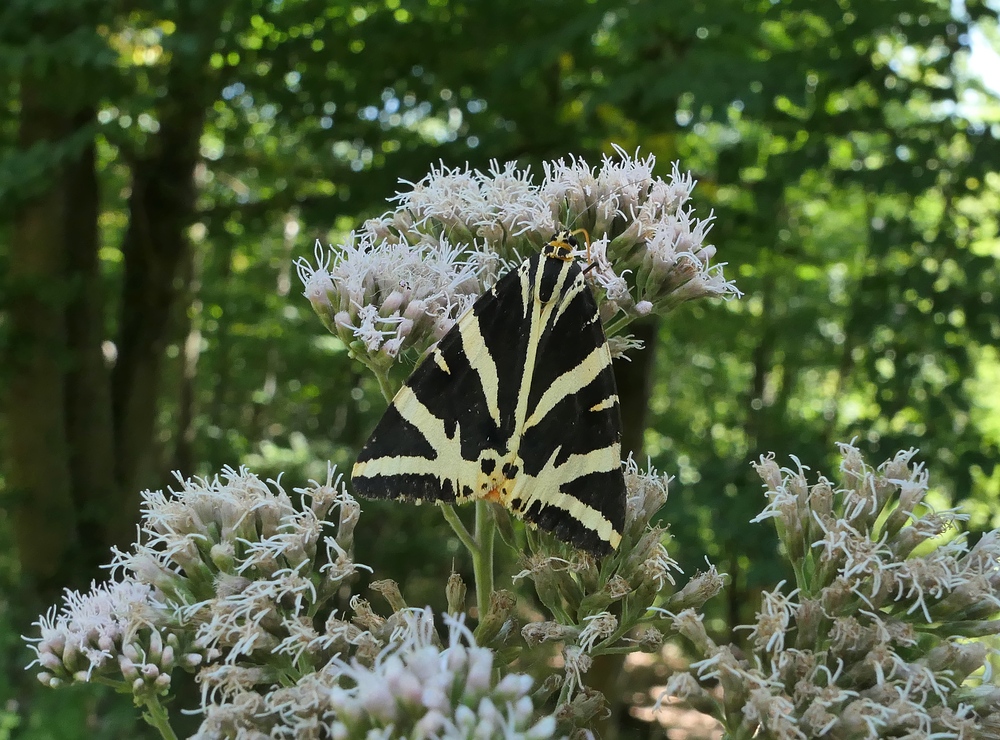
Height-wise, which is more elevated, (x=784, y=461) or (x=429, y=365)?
(x=429, y=365)

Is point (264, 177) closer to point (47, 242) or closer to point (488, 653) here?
point (47, 242)

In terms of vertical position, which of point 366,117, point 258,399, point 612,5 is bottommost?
point 258,399

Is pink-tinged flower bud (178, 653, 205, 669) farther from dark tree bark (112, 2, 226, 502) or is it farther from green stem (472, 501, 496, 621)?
dark tree bark (112, 2, 226, 502)

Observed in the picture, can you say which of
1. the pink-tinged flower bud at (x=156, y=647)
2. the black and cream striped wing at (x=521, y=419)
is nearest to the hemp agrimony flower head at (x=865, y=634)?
the black and cream striped wing at (x=521, y=419)

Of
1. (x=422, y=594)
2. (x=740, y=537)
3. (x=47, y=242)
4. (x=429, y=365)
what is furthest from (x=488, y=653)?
(x=422, y=594)

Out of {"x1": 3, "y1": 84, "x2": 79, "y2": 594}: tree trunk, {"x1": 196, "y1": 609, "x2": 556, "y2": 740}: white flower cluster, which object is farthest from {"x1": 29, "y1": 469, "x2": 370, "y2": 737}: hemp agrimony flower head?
{"x1": 3, "y1": 84, "x2": 79, "y2": 594}: tree trunk

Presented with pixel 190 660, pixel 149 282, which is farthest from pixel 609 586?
pixel 149 282

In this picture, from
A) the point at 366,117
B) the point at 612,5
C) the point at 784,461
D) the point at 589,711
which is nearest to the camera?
the point at 589,711
